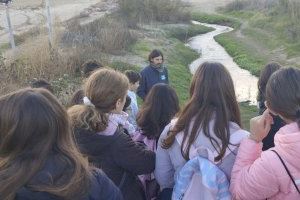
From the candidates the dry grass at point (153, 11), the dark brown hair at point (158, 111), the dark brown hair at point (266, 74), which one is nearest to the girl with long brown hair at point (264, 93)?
the dark brown hair at point (266, 74)

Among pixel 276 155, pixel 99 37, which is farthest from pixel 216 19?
pixel 276 155

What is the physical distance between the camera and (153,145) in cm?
371

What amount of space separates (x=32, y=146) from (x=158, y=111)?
168 cm

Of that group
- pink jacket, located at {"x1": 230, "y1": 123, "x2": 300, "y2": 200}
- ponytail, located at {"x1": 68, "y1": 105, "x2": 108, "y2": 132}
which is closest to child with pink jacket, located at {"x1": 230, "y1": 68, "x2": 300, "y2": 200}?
pink jacket, located at {"x1": 230, "y1": 123, "x2": 300, "y2": 200}

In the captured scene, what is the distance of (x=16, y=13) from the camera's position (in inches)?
1071

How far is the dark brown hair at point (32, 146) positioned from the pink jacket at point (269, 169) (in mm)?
999

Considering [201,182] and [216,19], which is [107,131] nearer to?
[201,182]

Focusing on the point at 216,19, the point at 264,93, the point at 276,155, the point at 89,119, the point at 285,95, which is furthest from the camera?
the point at 216,19

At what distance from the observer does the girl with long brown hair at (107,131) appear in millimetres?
3133

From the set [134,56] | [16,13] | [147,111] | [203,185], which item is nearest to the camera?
[203,185]

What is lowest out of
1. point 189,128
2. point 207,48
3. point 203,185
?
point 207,48

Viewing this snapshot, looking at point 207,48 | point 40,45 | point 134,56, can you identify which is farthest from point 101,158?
point 207,48

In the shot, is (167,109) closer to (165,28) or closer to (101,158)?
(101,158)

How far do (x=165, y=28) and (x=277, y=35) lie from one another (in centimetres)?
570
